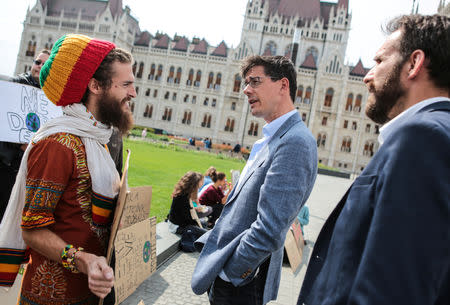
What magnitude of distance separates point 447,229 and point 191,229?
5.14 meters

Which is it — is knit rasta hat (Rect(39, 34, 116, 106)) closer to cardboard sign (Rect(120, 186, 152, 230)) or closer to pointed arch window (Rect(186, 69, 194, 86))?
cardboard sign (Rect(120, 186, 152, 230))

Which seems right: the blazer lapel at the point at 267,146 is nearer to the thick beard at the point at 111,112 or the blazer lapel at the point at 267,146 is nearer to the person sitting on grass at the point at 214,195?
the thick beard at the point at 111,112

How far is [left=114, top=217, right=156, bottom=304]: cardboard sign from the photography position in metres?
1.70

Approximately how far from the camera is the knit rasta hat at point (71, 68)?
5.50 feet

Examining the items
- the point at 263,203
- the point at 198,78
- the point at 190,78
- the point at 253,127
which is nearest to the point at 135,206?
the point at 263,203

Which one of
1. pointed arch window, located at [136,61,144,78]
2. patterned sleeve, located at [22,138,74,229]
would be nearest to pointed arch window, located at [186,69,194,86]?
pointed arch window, located at [136,61,144,78]

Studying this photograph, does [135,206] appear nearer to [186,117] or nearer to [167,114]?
[186,117]

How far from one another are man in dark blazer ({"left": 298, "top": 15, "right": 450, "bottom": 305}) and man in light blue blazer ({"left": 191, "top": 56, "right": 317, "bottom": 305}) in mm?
590

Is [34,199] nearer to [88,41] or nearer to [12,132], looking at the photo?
[88,41]

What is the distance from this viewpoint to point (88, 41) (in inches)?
68.1

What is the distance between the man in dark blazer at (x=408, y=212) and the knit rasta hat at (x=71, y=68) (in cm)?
147

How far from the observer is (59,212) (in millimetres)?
1636

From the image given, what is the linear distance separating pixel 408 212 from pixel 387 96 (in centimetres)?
56

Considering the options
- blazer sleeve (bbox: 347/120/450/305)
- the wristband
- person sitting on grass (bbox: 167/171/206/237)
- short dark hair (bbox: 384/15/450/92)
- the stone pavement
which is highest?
short dark hair (bbox: 384/15/450/92)
